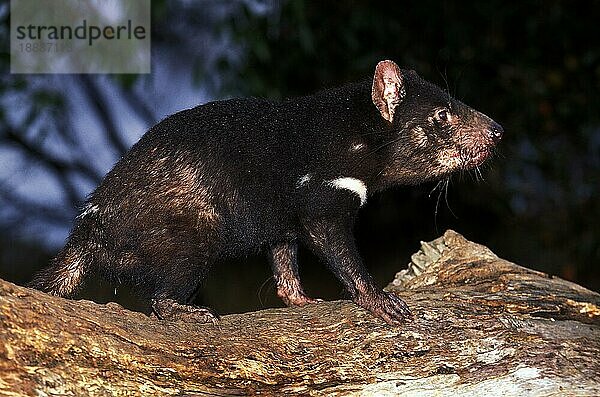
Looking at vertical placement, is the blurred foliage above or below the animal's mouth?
above

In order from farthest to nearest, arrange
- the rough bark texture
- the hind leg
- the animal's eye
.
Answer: the animal's eye
the hind leg
the rough bark texture

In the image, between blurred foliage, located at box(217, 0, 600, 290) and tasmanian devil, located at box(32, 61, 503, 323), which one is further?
blurred foliage, located at box(217, 0, 600, 290)

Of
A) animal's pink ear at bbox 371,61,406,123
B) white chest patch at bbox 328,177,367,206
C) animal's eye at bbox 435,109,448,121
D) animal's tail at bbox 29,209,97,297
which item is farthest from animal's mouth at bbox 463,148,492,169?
animal's tail at bbox 29,209,97,297

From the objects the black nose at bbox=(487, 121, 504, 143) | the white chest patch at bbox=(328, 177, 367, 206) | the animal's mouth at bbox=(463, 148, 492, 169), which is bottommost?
the white chest patch at bbox=(328, 177, 367, 206)

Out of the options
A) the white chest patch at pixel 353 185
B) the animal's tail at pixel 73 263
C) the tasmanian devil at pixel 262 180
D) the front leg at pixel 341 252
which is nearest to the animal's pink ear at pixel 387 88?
the tasmanian devil at pixel 262 180

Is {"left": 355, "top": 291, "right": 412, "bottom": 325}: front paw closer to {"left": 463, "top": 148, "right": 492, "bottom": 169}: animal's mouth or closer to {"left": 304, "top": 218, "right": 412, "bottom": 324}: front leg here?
{"left": 304, "top": 218, "right": 412, "bottom": 324}: front leg

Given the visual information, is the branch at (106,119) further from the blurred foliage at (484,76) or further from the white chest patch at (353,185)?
the white chest patch at (353,185)

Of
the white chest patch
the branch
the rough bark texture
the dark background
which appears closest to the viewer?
the rough bark texture
